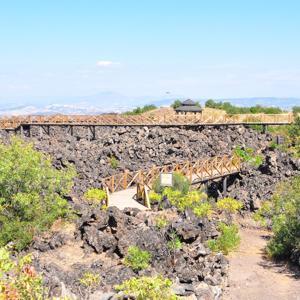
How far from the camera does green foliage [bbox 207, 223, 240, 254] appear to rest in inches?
860

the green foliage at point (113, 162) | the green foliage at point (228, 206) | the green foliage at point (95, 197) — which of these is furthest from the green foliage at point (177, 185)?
the green foliage at point (113, 162)

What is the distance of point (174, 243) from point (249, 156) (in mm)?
26164

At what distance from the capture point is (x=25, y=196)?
2102 centimetres

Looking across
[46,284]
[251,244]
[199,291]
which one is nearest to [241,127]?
[251,244]

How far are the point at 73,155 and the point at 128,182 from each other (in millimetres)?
8801

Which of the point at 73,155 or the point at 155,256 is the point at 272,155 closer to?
the point at 73,155

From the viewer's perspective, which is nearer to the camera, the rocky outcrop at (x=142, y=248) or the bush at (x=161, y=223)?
the rocky outcrop at (x=142, y=248)

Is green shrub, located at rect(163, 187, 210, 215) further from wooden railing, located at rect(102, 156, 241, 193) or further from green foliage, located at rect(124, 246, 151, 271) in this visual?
green foliage, located at rect(124, 246, 151, 271)

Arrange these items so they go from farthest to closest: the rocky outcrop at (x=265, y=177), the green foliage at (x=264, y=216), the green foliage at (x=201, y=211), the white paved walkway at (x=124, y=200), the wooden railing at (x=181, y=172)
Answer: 1. the rocky outcrop at (x=265, y=177)
2. the wooden railing at (x=181, y=172)
3. the green foliage at (x=264, y=216)
4. the white paved walkway at (x=124, y=200)
5. the green foliage at (x=201, y=211)

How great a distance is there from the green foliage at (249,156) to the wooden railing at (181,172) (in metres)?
1.76

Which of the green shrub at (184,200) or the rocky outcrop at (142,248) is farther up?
the green shrub at (184,200)

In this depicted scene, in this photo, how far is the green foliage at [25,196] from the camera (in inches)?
814

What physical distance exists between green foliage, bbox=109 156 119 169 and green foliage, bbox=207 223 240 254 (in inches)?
713

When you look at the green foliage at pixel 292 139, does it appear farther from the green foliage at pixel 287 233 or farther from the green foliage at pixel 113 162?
the green foliage at pixel 287 233
